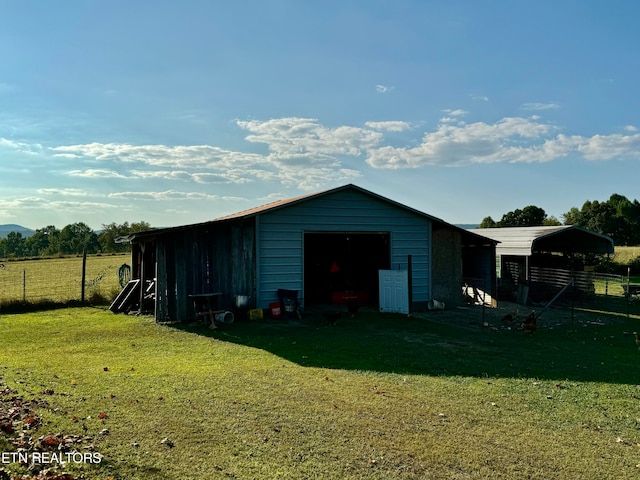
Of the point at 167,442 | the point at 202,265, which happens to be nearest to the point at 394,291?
the point at 202,265

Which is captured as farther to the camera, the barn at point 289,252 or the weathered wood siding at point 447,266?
the weathered wood siding at point 447,266

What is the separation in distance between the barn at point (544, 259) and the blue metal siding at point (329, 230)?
4.52 m

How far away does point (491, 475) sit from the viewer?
410 cm

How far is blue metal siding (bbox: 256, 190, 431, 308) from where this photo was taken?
1411cm

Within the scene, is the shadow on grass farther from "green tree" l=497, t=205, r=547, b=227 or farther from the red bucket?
"green tree" l=497, t=205, r=547, b=227

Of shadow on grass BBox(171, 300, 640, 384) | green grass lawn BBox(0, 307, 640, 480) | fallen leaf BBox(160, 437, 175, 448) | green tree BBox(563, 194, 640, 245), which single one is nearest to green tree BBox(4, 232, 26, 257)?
green grass lawn BBox(0, 307, 640, 480)

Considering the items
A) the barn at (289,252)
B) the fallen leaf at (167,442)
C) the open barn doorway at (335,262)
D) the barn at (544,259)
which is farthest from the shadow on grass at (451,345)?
the barn at (544,259)

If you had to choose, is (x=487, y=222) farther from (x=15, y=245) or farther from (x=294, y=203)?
(x=15, y=245)

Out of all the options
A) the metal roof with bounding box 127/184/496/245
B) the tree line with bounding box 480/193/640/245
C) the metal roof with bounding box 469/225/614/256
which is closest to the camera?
the metal roof with bounding box 127/184/496/245

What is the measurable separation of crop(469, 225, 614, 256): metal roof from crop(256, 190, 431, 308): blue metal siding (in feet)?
15.9

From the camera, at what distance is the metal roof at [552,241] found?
19091 millimetres

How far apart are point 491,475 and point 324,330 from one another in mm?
7790

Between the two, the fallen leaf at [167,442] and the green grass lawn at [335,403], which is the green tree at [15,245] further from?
the fallen leaf at [167,442]

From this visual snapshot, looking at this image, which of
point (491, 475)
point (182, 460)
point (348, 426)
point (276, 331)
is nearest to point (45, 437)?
point (182, 460)
